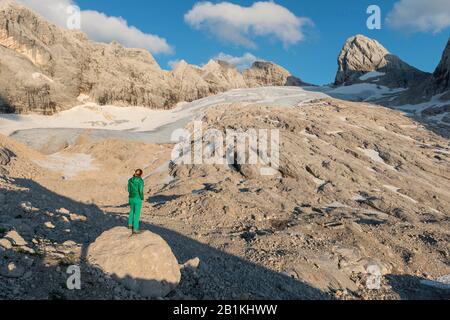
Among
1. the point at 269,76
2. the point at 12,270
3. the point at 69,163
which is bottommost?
the point at 12,270

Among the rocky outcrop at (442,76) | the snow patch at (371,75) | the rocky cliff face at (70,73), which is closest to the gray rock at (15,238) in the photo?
the rocky cliff face at (70,73)

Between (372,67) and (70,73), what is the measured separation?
87294 millimetres

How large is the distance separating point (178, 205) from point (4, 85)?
51.9 m

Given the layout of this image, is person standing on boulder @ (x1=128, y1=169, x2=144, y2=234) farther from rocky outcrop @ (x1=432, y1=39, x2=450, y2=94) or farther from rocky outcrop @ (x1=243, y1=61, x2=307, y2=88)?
rocky outcrop @ (x1=243, y1=61, x2=307, y2=88)

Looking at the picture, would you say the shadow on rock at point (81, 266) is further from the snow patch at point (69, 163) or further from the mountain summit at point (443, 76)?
the mountain summit at point (443, 76)

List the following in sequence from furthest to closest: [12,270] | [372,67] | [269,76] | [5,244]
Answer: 1. [269,76]
2. [372,67]
3. [5,244]
4. [12,270]

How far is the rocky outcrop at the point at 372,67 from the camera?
10281 cm

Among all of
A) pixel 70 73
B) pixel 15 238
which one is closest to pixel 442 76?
pixel 70 73

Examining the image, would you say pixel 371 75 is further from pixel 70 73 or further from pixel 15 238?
pixel 15 238

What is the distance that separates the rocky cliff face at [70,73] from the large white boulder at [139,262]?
62377 millimetres

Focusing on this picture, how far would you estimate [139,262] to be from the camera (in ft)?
29.0

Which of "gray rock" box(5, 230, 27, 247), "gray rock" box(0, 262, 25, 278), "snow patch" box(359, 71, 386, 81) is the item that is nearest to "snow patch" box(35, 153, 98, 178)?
"gray rock" box(5, 230, 27, 247)
